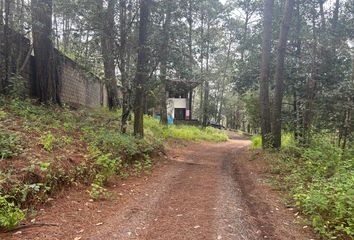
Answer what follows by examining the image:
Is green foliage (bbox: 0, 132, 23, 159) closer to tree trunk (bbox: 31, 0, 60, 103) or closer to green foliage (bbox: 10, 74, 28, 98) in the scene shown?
green foliage (bbox: 10, 74, 28, 98)

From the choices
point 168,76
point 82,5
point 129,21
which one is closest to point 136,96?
point 168,76

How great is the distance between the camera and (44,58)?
1215 centimetres

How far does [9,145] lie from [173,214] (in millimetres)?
3183

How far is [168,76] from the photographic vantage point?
12.5 metres

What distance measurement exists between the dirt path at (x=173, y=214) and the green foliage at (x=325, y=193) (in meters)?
0.30

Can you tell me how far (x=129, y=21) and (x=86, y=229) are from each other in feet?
28.9

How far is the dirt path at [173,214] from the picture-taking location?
4480mm

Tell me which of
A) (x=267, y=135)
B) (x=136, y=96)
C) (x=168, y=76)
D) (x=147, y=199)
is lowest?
(x=147, y=199)

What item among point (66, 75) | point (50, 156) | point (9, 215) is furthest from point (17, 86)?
point (9, 215)

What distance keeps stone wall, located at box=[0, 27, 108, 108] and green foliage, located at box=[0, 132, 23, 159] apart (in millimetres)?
5000

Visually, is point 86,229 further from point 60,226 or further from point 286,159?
point 286,159

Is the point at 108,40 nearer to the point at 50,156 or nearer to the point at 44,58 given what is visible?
the point at 44,58

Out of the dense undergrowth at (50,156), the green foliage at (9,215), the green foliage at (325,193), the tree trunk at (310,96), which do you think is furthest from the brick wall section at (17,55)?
the tree trunk at (310,96)

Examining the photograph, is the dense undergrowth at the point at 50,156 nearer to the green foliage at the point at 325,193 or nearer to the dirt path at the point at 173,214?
the dirt path at the point at 173,214
